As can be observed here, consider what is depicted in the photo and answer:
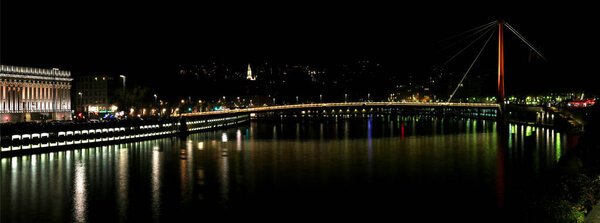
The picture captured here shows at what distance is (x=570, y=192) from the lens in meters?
11.6

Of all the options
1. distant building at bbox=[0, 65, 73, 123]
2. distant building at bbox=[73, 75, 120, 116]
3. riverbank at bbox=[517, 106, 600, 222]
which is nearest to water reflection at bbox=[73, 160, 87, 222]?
riverbank at bbox=[517, 106, 600, 222]

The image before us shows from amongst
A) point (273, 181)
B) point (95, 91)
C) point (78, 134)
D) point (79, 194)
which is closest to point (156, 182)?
point (79, 194)

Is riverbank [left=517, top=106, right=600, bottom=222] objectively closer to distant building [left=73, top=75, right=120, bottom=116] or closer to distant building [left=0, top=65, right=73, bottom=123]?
distant building [left=0, top=65, right=73, bottom=123]

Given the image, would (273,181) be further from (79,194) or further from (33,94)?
(33,94)

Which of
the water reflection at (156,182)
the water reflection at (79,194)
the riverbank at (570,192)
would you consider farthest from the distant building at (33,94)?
the riverbank at (570,192)

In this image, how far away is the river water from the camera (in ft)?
51.0

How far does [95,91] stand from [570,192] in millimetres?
60852

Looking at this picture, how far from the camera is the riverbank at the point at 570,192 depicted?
10.8m

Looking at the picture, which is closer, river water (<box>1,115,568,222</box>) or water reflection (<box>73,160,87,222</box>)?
water reflection (<box>73,160,87,222</box>)

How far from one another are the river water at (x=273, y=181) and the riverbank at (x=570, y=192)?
0.85 m

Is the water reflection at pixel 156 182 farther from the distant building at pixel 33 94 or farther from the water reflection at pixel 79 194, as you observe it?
the distant building at pixel 33 94

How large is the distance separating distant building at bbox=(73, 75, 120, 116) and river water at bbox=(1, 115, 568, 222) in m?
33.3

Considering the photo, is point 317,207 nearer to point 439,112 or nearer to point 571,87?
point 571,87

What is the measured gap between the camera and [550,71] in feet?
175
